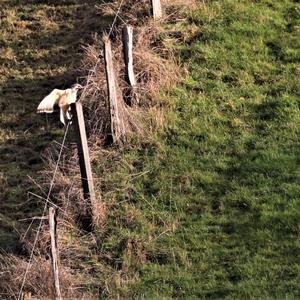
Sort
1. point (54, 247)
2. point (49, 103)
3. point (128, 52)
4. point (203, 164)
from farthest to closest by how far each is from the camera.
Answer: point (128, 52), point (203, 164), point (49, 103), point (54, 247)

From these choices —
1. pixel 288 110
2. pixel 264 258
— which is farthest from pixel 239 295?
pixel 288 110

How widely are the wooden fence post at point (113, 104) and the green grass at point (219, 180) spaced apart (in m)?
0.30

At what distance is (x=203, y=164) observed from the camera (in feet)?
31.6

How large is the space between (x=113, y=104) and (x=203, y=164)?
1555mm

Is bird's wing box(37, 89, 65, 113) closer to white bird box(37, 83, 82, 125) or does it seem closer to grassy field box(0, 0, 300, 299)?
white bird box(37, 83, 82, 125)

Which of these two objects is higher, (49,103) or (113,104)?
(49,103)

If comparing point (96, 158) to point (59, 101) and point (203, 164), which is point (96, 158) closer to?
point (203, 164)

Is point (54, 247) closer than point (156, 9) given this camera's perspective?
Yes

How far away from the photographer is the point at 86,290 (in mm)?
8086

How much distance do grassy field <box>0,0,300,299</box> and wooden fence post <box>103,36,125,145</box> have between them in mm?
255

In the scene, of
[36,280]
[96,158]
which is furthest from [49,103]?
[96,158]

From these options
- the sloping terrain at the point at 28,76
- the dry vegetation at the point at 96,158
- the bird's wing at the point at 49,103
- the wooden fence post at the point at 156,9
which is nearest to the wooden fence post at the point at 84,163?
the dry vegetation at the point at 96,158

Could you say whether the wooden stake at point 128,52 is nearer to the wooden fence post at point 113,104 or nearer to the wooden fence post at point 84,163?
the wooden fence post at point 113,104

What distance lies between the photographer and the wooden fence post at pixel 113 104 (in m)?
9.92
